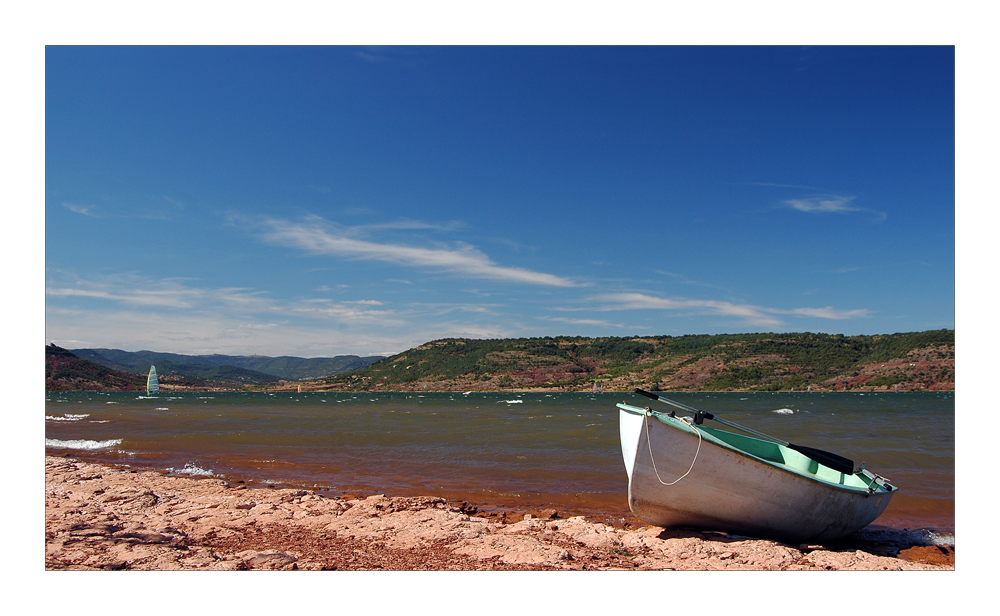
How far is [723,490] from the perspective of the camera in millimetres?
6922

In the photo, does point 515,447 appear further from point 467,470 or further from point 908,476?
point 908,476

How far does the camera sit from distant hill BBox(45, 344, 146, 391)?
7045 cm

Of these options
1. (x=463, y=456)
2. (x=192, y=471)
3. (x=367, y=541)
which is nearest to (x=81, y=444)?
(x=192, y=471)

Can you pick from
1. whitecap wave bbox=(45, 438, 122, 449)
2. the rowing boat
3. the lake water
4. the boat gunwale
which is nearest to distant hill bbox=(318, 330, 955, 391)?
the lake water

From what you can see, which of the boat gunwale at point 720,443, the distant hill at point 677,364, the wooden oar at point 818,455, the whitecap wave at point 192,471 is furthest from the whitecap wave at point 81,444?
the distant hill at point 677,364

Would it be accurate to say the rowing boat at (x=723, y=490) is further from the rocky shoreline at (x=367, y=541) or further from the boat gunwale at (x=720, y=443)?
the rocky shoreline at (x=367, y=541)

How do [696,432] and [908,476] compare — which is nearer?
[696,432]

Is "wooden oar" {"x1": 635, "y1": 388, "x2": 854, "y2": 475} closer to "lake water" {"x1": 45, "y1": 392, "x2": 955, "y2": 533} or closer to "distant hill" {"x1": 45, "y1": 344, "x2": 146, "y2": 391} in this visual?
"lake water" {"x1": 45, "y1": 392, "x2": 955, "y2": 533}

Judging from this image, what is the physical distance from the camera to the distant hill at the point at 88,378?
70.4 meters

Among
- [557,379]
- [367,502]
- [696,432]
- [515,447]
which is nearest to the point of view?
[696,432]

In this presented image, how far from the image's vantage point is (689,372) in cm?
9638

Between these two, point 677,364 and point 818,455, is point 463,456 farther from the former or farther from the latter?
point 677,364

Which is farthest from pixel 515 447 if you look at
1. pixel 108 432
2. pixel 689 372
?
pixel 689 372

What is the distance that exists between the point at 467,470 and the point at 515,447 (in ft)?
13.4
